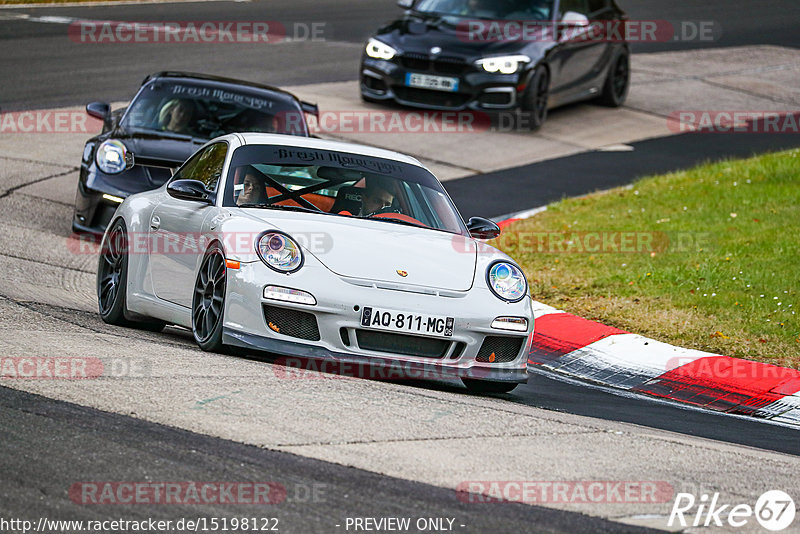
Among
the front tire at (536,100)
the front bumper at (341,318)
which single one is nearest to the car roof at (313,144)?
the front bumper at (341,318)

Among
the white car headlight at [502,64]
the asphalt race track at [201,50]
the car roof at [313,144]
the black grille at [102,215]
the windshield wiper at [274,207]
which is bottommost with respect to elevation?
the asphalt race track at [201,50]

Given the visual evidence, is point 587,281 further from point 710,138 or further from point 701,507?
point 710,138

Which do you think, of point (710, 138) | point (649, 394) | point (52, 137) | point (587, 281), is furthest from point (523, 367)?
point (710, 138)

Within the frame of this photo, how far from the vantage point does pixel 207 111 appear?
1173cm

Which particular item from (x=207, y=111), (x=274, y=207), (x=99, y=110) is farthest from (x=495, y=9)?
(x=274, y=207)

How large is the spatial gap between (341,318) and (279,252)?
20.0 inches

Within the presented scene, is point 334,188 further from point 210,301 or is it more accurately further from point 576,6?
point 576,6

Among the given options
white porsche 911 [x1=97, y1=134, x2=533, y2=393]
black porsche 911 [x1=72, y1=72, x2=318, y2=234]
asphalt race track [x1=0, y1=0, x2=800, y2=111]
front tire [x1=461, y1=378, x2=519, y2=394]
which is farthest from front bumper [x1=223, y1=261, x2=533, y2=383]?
asphalt race track [x1=0, y1=0, x2=800, y2=111]

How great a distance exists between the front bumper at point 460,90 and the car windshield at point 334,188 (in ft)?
28.7

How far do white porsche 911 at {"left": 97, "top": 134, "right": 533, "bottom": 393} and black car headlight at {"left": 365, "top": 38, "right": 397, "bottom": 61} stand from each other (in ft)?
28.8

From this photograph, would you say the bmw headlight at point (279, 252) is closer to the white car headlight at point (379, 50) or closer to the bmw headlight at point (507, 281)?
the bmw headlight at point (507, 281)

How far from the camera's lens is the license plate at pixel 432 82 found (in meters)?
16.7

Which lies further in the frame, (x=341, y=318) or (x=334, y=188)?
(x=334, y=188)

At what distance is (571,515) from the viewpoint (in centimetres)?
479
